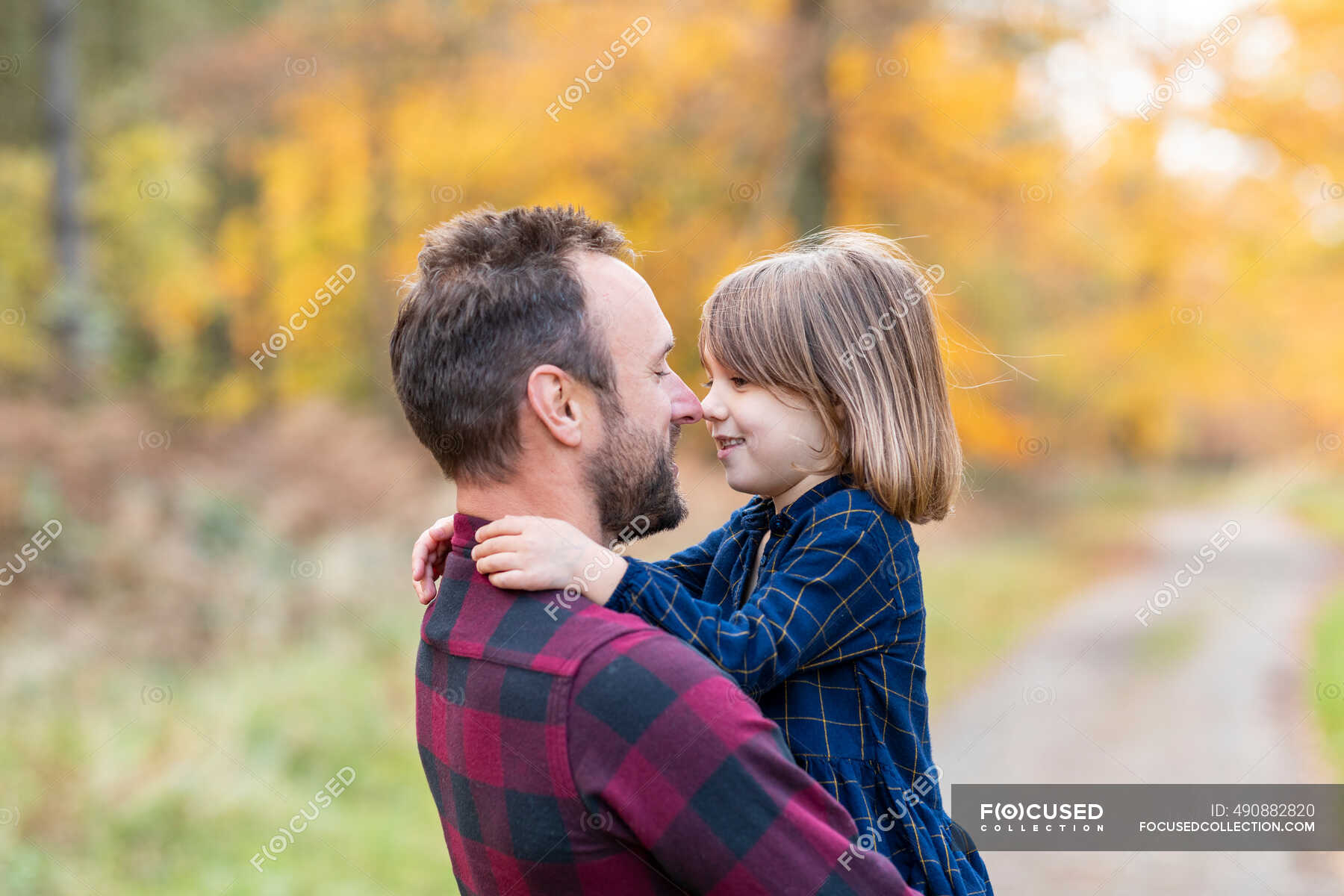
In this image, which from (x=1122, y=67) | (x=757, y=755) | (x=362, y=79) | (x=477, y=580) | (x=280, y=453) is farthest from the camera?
(x=362, y=79)

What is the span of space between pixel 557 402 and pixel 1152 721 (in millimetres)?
6672

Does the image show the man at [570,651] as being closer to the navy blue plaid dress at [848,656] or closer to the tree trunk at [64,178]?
the navy blue plaid dress at [848,656]

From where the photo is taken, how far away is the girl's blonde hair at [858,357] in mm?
2148

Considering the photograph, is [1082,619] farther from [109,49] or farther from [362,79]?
[109,49]

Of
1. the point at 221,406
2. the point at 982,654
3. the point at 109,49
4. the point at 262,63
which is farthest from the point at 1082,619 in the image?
the point at 109,49

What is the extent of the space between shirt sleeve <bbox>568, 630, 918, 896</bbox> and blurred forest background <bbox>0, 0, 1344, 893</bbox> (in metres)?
2.77

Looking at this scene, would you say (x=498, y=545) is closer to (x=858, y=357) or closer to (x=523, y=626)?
(x=523, y=626)

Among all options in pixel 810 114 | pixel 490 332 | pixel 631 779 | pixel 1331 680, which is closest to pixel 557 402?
pixel 490 332

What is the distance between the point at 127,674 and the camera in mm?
6250

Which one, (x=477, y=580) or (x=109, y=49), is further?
(x=109, y=49)

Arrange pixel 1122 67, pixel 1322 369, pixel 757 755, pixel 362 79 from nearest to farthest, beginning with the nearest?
pixel 757 755 < pixel 1122 67 < pixel 1322 369 < pixel 362 79

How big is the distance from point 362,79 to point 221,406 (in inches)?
157

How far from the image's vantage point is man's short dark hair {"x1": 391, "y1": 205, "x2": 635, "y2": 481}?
5.83 feet

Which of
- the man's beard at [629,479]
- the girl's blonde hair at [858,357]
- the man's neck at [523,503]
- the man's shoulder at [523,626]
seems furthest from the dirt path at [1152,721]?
the man's shoulder at [523,626]
